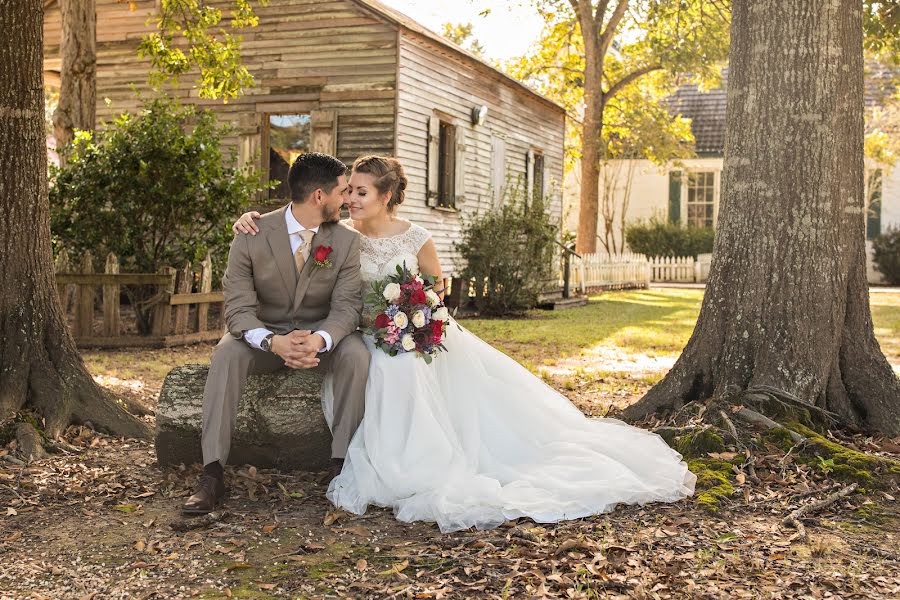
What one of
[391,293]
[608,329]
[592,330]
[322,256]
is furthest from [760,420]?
[608,329]

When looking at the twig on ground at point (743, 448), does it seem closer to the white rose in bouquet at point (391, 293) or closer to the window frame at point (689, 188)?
the white rose in bouquet at point (391, 293)

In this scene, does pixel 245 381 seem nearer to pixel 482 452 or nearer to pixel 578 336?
pixel 482 452

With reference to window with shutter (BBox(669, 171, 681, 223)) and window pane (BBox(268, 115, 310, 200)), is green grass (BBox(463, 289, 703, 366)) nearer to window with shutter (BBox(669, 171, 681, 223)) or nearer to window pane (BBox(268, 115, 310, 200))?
window pane (BBox(268, 115, 310, 200))

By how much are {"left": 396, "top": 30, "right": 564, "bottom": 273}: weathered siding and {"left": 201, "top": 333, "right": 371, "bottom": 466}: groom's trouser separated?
418 inches

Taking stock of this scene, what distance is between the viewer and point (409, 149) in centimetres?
1554

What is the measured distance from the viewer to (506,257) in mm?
16141

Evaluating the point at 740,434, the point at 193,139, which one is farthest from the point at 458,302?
the point at 740,434

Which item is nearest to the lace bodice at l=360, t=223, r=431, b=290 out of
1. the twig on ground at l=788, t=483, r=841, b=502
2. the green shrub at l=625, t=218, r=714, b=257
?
the twig on ground at l=788, t=483, r=841, b=502

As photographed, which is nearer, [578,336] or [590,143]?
[578,336]

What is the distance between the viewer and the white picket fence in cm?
2352

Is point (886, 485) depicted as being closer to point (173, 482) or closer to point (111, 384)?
point (173, 482)

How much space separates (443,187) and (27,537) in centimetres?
1437

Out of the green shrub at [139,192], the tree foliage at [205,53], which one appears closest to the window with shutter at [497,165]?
the tree foliage at [205,53]

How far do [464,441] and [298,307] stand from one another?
115 centimetres
